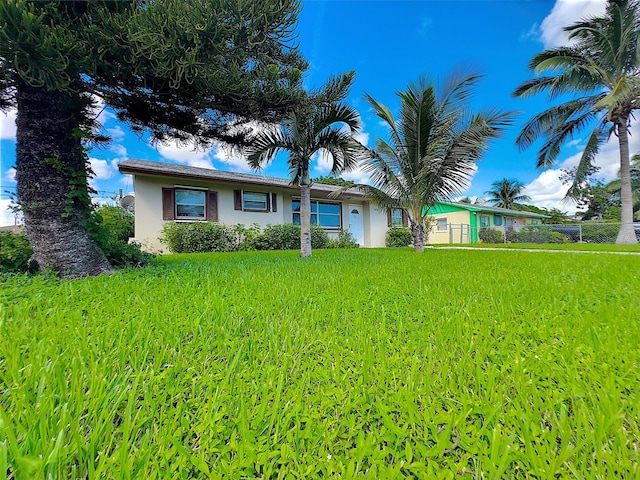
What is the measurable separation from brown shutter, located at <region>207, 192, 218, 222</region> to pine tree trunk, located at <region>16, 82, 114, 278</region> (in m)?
7.34

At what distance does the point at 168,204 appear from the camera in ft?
34.8

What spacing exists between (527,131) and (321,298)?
54.1 feet

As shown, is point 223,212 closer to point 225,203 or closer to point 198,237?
point 225,203

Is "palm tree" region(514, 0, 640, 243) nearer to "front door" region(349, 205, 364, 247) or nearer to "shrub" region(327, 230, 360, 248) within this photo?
"front door" region(349, 205, 364, 247)

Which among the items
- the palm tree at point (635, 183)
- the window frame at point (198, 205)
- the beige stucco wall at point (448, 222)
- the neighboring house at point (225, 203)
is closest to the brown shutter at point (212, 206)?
the neighboring house at point (225, 203)

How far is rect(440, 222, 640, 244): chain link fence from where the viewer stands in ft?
49.1

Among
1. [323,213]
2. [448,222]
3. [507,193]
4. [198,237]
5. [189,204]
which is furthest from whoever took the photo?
[507,193]

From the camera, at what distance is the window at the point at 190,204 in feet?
36.0

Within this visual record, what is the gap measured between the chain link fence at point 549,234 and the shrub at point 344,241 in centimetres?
1055

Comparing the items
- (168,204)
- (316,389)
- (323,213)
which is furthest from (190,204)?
(316,389)

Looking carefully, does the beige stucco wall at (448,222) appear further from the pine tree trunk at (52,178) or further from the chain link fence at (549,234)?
the pine tree trunk at (52,178)

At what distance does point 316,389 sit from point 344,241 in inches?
523

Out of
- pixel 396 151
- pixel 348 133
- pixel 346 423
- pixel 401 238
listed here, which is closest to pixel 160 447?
pixel 346 423

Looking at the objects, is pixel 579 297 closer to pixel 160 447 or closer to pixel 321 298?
pixel 321 298
